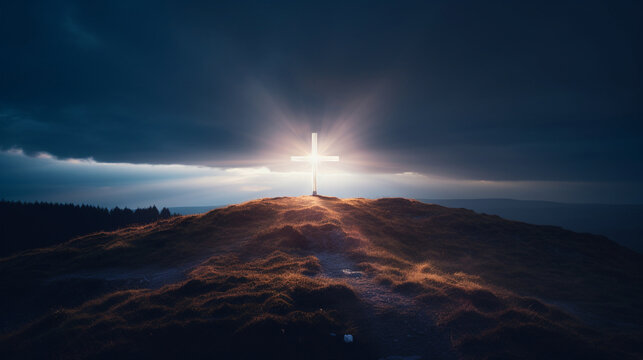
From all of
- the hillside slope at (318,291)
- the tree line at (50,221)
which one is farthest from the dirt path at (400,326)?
the tree line at (50,221)

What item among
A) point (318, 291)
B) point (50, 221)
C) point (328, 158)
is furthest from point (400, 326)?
point (50, 221)

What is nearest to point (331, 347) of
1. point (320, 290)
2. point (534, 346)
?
point (320, 290)

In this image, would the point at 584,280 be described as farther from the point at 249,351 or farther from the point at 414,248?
the point at 249,351

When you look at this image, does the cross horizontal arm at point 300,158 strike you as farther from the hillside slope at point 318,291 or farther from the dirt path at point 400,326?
the dirt path at point 400,326

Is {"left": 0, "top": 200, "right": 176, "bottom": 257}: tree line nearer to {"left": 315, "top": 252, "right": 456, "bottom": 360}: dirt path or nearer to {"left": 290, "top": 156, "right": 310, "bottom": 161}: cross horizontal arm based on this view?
{"left": 290, "top": 156, "right": 310, "bottom": 161}: cross horizontal arm

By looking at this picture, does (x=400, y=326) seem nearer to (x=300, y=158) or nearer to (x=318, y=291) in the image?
(x=318, y=291)

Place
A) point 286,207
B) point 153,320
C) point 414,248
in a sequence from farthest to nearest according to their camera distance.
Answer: point 286,207, point 414,248, point 153,320
